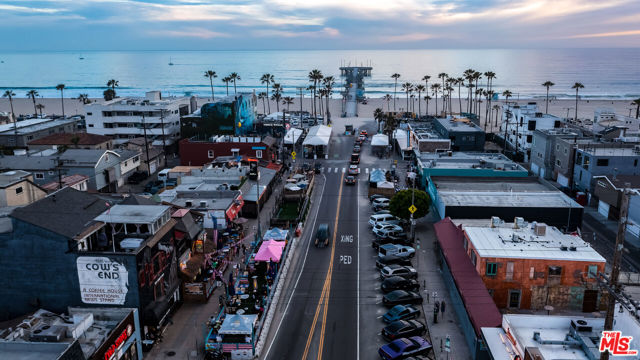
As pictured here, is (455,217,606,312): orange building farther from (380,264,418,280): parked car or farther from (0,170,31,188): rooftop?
(0,170,31,188): rooftop

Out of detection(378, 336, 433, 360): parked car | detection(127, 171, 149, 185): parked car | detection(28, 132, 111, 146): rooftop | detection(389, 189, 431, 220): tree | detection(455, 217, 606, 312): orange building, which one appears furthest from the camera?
detection(28, 132, 111, 146): rooftop

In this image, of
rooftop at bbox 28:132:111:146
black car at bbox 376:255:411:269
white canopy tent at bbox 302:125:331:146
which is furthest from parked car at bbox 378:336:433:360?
rooftop at bbox 28:132:111:146

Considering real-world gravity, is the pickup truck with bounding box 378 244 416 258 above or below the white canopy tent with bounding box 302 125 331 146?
below

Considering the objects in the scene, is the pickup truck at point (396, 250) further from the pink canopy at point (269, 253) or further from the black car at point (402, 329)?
the black car at point (402, 329)

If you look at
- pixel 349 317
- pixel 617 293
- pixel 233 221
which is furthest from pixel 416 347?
pixel 233 221

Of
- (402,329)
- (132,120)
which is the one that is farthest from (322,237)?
(132,120)
